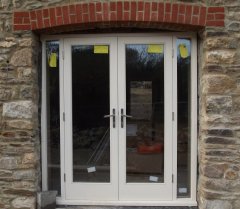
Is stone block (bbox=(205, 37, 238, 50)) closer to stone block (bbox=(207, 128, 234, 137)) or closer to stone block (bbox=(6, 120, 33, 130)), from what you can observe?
stone block (bbox=(207, 128, 234, 137))

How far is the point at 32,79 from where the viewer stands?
14.5 feet

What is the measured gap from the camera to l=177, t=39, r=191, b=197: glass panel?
4578mm

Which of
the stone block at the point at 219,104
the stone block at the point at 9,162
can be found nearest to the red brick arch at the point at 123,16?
the stone block at the point at 219,104

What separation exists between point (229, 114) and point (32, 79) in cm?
249

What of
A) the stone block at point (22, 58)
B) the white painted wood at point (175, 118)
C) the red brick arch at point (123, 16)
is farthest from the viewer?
the white painted wood at point (175, 118)

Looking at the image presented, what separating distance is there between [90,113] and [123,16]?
1364 millimetres

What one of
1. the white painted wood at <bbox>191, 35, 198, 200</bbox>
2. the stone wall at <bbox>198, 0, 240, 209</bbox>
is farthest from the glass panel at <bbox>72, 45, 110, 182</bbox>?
the stone wall at <bbox>198, 0, 240, 209</bbox>

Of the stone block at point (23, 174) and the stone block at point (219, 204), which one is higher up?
the stone block at point (23, 174)

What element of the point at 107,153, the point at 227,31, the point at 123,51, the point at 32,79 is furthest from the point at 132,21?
the point at 107,153

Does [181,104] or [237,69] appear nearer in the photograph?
[237,69]

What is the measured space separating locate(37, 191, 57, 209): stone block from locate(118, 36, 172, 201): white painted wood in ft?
2.94

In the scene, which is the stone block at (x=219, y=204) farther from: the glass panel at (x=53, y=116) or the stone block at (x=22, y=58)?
the stone block at (x=22, y=58)

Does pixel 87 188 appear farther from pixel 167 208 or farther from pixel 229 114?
pixel 229 114

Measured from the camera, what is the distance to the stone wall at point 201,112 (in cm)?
420
